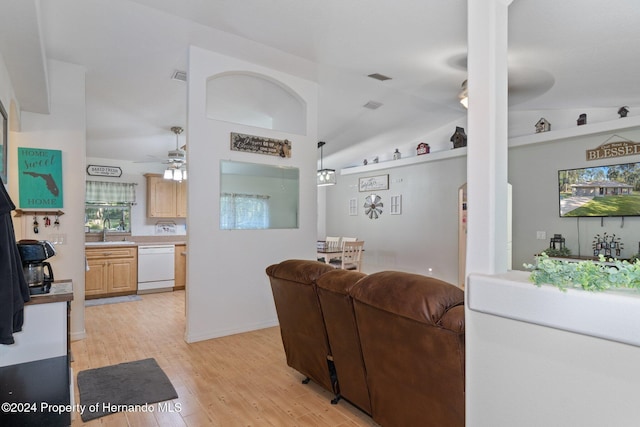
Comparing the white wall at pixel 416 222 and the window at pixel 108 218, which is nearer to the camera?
the window at pixel 108 218

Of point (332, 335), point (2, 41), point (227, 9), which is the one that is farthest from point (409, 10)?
point (2, 41)

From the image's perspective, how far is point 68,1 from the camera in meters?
2.82

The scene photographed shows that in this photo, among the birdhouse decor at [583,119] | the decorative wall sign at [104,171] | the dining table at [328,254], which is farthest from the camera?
the decorative wall sign at [104,171]

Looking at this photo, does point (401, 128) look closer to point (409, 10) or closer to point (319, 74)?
point (319, 74)

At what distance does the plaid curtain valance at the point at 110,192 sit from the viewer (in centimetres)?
640

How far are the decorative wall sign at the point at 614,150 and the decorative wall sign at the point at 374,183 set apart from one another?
3753 millimetres

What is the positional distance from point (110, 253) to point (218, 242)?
9.48 feet

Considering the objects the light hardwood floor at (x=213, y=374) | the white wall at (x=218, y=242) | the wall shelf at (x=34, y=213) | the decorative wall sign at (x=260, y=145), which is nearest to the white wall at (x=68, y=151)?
the wall shelf at (x=34, y=213)

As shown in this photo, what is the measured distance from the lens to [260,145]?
4293 mm

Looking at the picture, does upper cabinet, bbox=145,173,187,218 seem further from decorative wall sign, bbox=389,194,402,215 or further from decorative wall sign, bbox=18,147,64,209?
decorative wall sign, bbox=389,194,402,215

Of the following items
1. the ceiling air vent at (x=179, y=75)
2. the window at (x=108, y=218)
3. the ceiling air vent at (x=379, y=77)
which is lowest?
the window at (x=108, y=218)

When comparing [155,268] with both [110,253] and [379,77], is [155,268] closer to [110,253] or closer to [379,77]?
[110,253]

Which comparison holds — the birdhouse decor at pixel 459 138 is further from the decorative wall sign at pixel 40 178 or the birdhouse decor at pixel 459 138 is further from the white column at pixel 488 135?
the decorative wall sign at pixel 40 178

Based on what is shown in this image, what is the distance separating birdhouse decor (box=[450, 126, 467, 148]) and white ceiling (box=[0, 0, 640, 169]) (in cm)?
116
